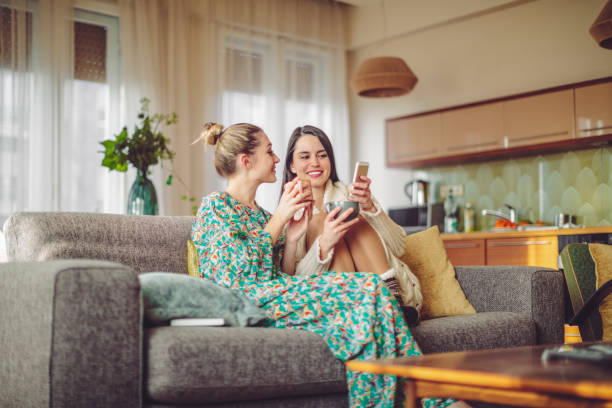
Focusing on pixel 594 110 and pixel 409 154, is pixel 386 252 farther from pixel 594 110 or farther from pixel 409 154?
pixel 409 154

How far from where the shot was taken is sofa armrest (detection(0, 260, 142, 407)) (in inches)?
59.4

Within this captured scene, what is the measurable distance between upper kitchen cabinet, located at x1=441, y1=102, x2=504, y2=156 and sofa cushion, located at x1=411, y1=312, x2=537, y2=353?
275 centimetres

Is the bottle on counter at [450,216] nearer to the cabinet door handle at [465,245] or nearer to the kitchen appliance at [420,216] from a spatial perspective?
the kitchen appliance at [420,216]

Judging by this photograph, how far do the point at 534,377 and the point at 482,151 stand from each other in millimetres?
4067

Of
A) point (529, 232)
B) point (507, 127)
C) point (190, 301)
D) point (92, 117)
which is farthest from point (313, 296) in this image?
point (507, 127)

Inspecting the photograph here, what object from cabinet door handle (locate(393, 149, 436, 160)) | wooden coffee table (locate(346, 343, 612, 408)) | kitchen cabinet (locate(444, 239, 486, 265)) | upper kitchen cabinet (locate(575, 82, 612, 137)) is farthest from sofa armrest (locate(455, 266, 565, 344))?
cabinet door handle (locate(393, 149, 436, 160))

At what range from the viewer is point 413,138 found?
216 inches

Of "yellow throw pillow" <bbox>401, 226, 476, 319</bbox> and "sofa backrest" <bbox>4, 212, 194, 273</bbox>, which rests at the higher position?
"sofa backrest" <bbox>4, 212, 194, 273</bbox>

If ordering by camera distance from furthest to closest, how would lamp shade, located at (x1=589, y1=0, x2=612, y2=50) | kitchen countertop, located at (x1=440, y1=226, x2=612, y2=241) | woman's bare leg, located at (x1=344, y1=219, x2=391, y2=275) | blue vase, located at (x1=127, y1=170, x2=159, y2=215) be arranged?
kitchen countertop, located at (x1=440, y1=226, x2=612, y2=241)
lamp shade, located at (x1=589, y1=0, x2=612, y2=50)
blue vase, located at (x1=127, y1=170, x2=159, y2=215)
woman's bare leg, located at (x1=344, y1=219, x2=391, y2=275)

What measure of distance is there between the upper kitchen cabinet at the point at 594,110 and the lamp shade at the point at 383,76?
1.17 m

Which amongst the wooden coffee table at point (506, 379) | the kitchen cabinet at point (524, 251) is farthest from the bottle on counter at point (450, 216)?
the wooden coffee table at point (506, 379)

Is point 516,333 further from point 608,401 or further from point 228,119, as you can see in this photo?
point 228,119

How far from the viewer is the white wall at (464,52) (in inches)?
189

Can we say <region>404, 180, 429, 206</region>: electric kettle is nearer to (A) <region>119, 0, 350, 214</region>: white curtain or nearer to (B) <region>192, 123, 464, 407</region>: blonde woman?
(A) <region>119, 0, 350, 214</region>: white curtain
